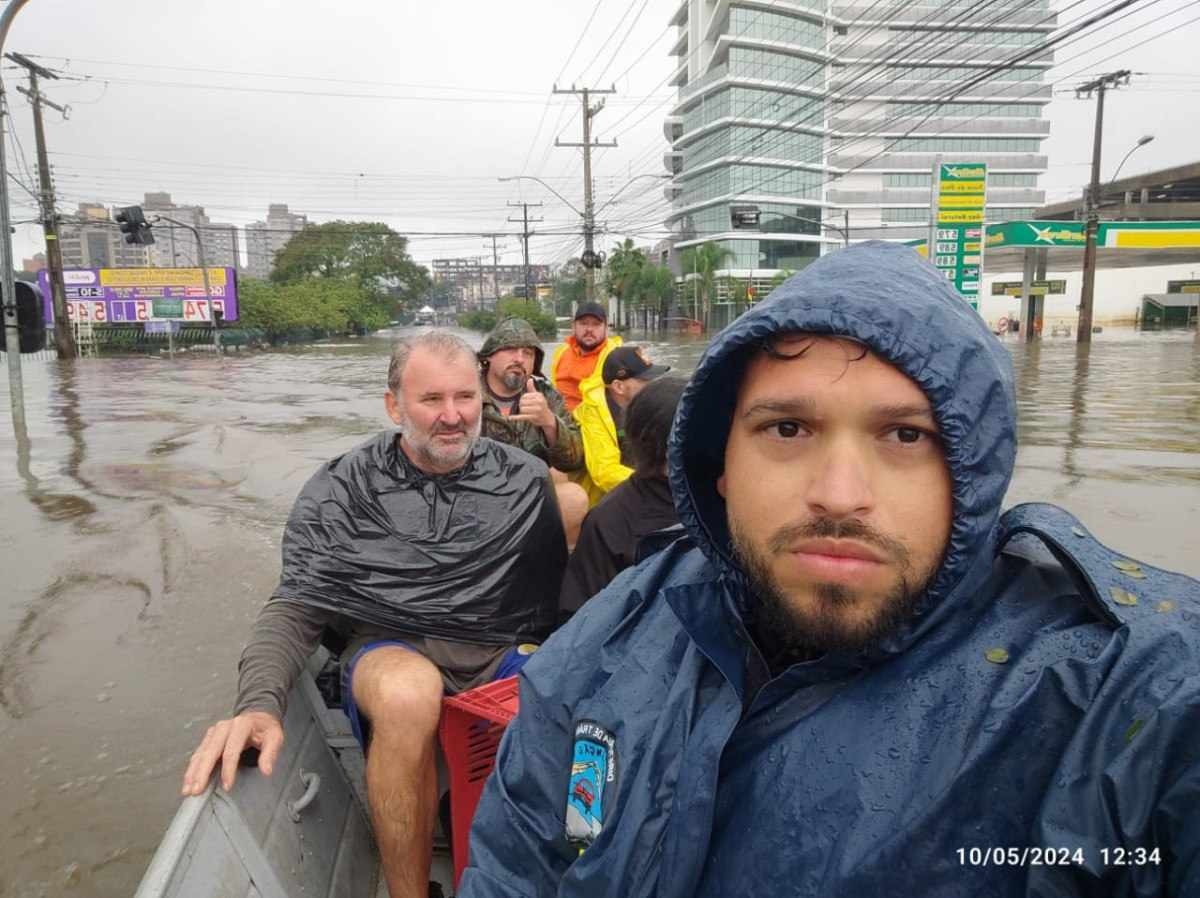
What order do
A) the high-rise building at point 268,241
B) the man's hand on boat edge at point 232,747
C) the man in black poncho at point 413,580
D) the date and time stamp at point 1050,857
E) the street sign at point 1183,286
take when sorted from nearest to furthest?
the date and time stamp at point 1050,857 → the man's hand on boat edge at point 232,747 → the man in black poncho at point 413,580 → the street sign at point 1183,286 → the high-rise building at point 268,241

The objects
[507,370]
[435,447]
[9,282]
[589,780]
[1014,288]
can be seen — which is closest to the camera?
[589,780]

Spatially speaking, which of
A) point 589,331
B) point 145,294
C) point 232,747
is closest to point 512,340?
point 589,331

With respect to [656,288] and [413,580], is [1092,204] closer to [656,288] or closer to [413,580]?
[413,580]

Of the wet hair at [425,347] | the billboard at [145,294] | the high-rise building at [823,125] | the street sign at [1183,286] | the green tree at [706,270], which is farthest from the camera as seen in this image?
the high-rise building at [823,125]

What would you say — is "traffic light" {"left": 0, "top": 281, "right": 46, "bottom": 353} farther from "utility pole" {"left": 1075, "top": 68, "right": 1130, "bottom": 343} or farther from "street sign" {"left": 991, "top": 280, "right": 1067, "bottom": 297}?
"street sign" {"left": 991, "top": 280, "right": 1067, "bottom": 297}

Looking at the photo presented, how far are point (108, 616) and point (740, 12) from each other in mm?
94161

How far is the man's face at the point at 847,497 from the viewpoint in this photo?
1.04 metres

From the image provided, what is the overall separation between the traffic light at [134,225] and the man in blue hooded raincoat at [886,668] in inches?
953

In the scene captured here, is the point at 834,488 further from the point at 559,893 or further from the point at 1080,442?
the point at 1080,442

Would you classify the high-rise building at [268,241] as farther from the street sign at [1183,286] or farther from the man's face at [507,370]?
the man's face at [507,370]

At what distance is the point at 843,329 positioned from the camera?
1.04m

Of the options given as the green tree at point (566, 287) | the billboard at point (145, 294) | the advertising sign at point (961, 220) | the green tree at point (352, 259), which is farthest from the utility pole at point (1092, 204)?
the green tree at point (566, 287)

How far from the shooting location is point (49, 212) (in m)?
27.9

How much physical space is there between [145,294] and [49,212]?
10.7m
